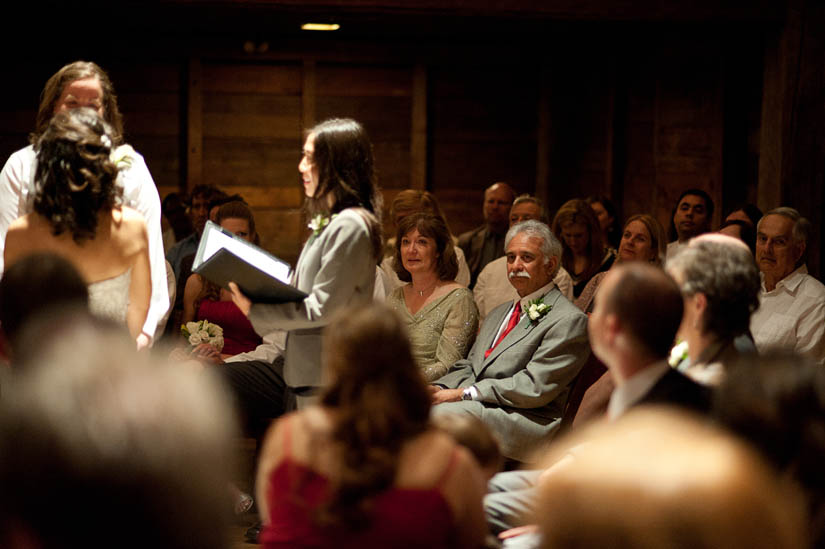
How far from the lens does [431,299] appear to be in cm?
442

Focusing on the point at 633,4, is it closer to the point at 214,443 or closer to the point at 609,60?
the point at 609,60

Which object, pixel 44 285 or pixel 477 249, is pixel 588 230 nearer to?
pixel 477 249

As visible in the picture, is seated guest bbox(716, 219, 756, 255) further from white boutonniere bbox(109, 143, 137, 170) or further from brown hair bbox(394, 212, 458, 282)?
white boutonniere bbox(109, 143, 137, 170)

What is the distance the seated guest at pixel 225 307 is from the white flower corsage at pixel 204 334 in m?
0.04

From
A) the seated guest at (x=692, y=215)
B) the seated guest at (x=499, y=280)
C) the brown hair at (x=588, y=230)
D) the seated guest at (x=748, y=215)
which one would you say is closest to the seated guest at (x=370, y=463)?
the seated guest at (x=499, y=280)

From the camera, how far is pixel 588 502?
1285 mm

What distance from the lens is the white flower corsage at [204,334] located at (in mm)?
4605

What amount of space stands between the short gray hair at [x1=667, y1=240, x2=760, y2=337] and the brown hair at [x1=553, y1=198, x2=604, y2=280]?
2619mm

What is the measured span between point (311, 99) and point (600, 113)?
6.74 feet

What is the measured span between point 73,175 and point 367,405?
1.33 metres

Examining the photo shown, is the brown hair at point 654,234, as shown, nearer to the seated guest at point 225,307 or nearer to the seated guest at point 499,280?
the seated guest at point 499,280

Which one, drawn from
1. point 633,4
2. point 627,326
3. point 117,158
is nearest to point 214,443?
point 627,326

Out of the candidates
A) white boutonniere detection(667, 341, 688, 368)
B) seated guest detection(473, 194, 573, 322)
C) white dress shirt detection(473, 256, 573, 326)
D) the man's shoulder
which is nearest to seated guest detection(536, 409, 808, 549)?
white boutonniere detection(667, 341, 688, 368)

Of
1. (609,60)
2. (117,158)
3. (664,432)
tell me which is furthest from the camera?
(609,60)
